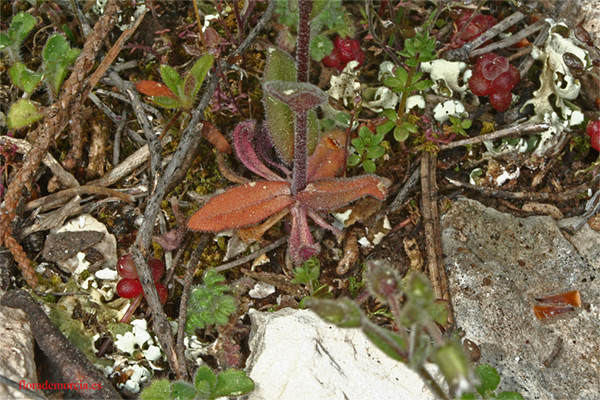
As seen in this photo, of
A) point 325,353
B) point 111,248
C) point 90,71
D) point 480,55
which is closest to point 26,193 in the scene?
point 111,248

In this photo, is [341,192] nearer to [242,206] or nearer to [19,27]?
[242,206]

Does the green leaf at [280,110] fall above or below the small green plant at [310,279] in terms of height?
above

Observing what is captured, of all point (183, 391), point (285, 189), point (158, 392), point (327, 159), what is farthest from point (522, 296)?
point (158, 392)

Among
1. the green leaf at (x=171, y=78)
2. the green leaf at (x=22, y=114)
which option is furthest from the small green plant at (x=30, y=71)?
the green leaf at (x=171, y=78)

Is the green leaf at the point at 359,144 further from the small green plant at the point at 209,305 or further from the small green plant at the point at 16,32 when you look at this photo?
the small green plant at the point at 16,32

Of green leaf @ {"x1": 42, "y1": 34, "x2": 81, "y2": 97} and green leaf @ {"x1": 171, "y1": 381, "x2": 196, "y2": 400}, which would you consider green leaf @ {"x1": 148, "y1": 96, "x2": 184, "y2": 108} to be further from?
green leaf @ {"x1": 171, "y1": 381, "x2": 196, "y2": 400}

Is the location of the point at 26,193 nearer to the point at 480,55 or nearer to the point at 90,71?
the point at 90,71

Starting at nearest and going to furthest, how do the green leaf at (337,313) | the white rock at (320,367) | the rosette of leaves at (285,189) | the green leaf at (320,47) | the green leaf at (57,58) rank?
the green leaf at (337,313)
the white rock at (320,367)
the rosette of leaves at (285,189)
the green leaf at (57,58)
the green leaf at (320,47)
